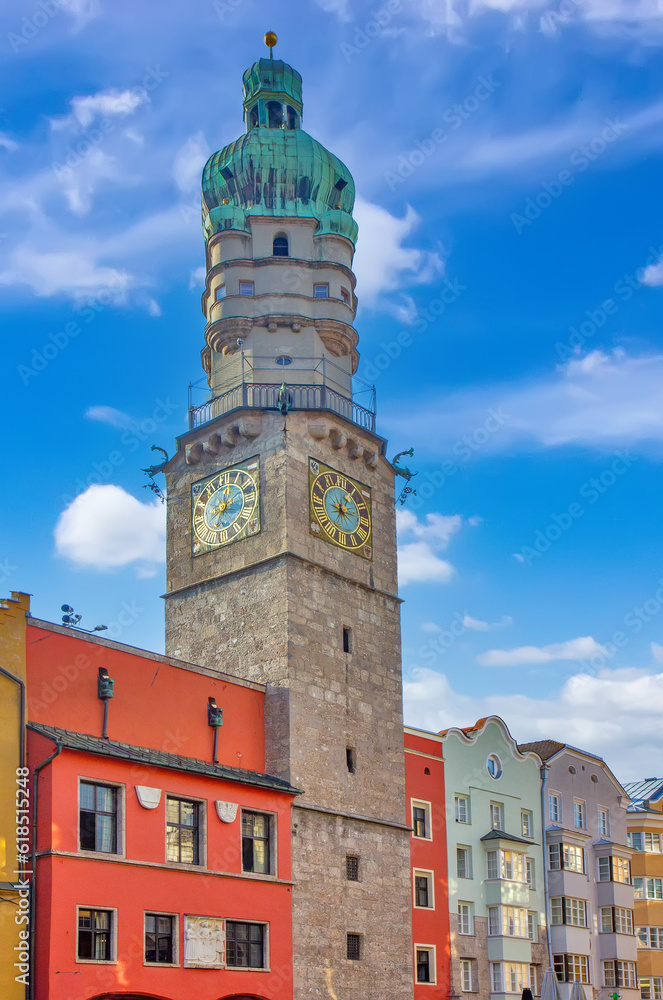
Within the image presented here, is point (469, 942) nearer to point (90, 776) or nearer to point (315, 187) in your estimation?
point (90, 776)

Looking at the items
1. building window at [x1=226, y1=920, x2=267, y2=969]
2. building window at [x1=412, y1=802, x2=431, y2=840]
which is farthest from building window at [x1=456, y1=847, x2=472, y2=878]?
building window at [x1=226, y1=920, x2=267, y2=969]

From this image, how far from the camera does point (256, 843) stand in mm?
34906

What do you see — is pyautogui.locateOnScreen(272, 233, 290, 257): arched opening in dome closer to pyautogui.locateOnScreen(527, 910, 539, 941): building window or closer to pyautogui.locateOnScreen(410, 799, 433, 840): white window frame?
pyautogui.locateOnScreen(410, 799, 433, 840): white window frame

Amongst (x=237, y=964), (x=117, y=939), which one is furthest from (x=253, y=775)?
(x=117, y=939)

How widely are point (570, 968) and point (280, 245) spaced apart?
30126mm

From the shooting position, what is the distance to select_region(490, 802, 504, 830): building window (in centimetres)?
4691

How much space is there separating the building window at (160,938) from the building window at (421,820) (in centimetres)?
1361

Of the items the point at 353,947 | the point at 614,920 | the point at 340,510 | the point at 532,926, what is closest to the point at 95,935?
the point at 353,947

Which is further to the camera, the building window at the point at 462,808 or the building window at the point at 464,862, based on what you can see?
the building window at the point at 462,808

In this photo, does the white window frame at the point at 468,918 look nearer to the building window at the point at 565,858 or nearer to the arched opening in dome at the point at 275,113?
the building window at the point at 565,858

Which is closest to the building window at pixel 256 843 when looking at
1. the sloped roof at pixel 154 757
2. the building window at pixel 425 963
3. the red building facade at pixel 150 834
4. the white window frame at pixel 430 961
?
the red building facade at pixel 150 834

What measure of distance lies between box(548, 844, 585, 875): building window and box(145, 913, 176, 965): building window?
22233mm

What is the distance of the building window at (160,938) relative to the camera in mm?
30422

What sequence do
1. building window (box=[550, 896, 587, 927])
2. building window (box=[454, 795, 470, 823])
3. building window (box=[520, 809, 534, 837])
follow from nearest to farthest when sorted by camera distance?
building window (box=[454, 795, 470, 823])
building window (box=[550, 896, 587, 927])
building window (box=[520, 809, 534, 837])
